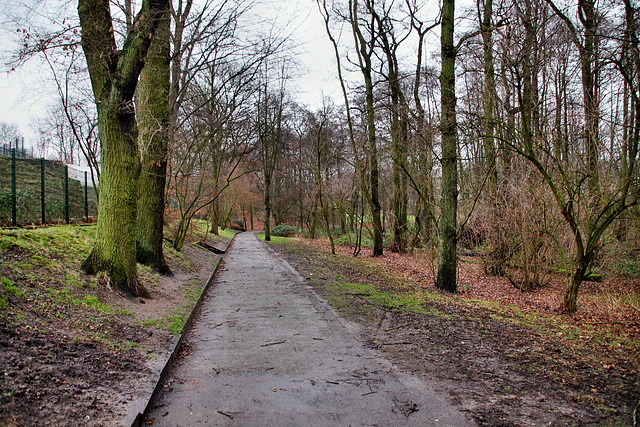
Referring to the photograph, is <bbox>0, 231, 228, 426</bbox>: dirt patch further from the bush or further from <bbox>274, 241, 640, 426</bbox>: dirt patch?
the bush

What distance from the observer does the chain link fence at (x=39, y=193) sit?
10.4 metres

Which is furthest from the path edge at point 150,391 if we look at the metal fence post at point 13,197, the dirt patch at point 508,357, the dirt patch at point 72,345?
the metal fence post at point 13,197

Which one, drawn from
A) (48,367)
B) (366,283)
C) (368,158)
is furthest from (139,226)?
(368,158)

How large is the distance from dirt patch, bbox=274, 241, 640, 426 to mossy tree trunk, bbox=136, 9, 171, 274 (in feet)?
14.9

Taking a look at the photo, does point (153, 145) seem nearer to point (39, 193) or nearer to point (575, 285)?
point (39, 193)

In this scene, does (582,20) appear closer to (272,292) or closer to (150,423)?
(272,292)

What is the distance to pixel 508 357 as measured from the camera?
4633mm

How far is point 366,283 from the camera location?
1019cm

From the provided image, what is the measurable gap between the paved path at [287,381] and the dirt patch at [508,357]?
0.37 meters

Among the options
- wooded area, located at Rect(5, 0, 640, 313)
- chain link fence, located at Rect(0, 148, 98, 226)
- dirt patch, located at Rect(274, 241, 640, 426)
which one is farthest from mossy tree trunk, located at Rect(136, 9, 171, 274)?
dirt patch, located at Rect(274, 241, 640, 426)

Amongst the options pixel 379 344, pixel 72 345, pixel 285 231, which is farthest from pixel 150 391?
pixel 285 231

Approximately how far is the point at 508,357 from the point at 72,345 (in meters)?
4.69

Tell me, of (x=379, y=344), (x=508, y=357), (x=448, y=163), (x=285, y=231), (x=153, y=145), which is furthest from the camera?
(x=285, y=231)

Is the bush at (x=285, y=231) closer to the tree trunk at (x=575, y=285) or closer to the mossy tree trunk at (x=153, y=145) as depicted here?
the mossy tree trunk at (x=153, y=145)
